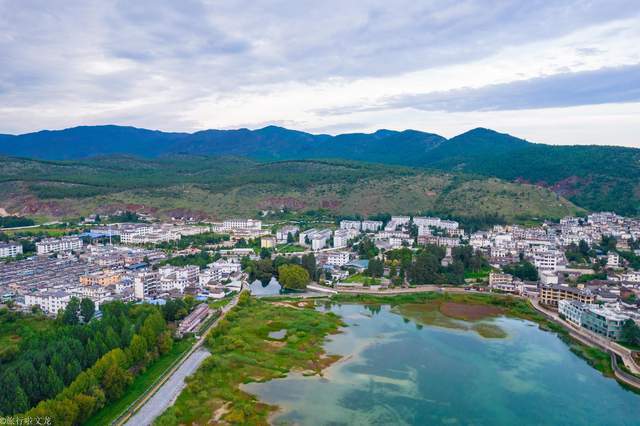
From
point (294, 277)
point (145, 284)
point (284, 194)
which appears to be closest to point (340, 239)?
point (294, 277)

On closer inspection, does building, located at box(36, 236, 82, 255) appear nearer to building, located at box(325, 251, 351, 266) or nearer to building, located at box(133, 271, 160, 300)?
building, located at box(133, 271, 160, 300)

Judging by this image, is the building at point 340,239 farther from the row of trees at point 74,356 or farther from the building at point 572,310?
the row of trees at point 74,356

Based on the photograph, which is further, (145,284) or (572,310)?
(145,284)

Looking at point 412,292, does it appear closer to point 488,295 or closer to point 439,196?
point 488,295

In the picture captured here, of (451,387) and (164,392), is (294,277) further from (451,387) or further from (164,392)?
(164,392)

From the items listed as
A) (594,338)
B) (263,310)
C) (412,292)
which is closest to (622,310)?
(594,338)

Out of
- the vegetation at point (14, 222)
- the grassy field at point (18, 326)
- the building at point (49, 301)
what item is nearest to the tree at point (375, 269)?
the building at point (49, 301)
